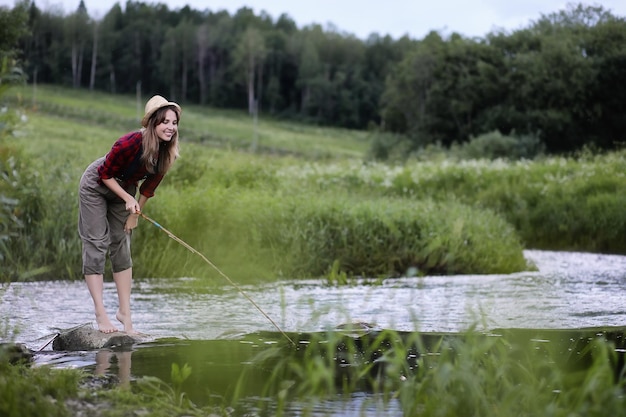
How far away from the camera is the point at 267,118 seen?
286ft

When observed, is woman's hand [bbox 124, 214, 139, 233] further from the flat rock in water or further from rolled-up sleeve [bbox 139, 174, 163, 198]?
the flat rock in water

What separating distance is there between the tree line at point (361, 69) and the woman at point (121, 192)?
1483 centimetres

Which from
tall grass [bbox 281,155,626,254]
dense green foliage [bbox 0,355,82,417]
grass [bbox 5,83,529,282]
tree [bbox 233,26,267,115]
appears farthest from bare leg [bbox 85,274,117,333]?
tree [bbox 233,26,267,115]

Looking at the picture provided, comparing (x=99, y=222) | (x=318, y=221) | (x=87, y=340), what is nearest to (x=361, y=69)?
(x=318, y=221)

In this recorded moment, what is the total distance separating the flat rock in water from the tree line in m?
15.4

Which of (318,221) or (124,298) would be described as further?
(318,221)

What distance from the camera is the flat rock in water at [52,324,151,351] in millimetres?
6438

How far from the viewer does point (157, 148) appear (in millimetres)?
6613

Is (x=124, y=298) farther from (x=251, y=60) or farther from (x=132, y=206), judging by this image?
(x=251, y=60)

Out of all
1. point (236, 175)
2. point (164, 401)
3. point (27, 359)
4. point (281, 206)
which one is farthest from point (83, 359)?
point (236, 175)

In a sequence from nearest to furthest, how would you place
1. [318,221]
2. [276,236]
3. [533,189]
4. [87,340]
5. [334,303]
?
[87,340] < [334,303] < [276,236] < [318,221] < [533,189]

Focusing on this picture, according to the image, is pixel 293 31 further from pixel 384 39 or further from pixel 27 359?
pixel 27 359

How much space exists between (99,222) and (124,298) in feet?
2.04

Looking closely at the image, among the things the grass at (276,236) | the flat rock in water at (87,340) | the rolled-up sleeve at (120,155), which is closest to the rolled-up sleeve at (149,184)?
the rolled-up sleeve at (120,155)
